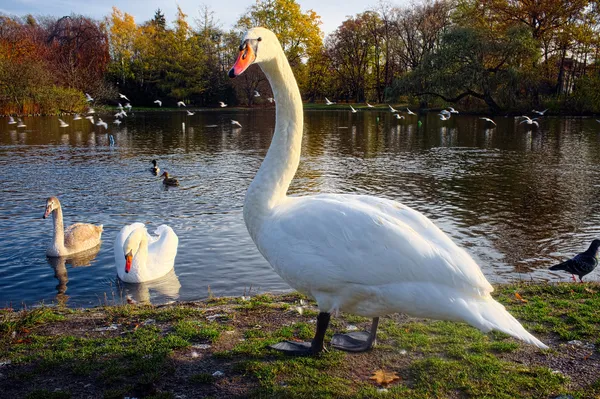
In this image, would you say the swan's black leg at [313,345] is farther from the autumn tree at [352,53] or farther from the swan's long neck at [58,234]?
the autumn tree at [352,53]

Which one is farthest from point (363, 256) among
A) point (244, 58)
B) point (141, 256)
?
point (141, 256)

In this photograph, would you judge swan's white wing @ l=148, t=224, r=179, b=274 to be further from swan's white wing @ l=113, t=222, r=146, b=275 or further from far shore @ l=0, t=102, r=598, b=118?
far shore @ l=0, t=102, r=598, b=118

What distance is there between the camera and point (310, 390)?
3.89 m

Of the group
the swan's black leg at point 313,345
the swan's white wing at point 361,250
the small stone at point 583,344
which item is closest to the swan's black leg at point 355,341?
the swan's black leg at point 313,345

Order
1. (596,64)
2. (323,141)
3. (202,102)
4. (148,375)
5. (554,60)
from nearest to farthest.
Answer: (148,375)
(323,141)
(596,64)
(554,60)
(202,102)

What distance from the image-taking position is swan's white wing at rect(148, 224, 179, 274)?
8914 millimetres

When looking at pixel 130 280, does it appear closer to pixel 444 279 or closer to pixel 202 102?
pixel 444 279

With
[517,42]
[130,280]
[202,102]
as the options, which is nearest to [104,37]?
[202,102]

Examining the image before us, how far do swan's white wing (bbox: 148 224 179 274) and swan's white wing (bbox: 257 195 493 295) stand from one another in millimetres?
5306

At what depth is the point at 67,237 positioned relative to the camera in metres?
10.2

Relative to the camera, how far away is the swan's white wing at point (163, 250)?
29.2ft

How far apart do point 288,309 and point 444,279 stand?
2.68 meters

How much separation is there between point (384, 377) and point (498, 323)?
3.67ft

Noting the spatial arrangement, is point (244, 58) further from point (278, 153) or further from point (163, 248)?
point (163, 248)
